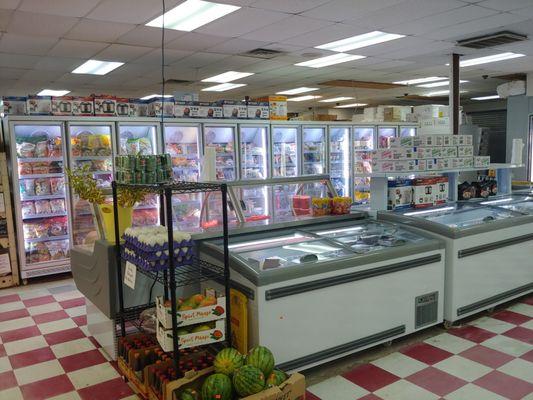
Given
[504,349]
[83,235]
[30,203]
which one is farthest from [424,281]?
[30,203]

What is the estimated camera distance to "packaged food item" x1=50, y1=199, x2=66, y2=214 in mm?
6473

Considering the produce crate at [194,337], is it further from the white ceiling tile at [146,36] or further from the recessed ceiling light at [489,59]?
the recessed ceiling light at [489,59]

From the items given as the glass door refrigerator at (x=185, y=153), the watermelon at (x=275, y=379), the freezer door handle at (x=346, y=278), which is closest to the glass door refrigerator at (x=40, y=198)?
the glass door refrigerator at (x=185, y=153)

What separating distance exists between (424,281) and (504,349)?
0.80 metres

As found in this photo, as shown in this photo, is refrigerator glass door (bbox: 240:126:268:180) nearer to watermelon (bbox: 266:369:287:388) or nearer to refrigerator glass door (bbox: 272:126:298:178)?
refrigerator glass door (bbox: 272:126:298:178)

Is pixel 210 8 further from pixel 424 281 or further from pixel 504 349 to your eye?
pixel 504 349

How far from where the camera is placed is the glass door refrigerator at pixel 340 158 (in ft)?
30.0

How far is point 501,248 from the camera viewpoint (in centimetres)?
453

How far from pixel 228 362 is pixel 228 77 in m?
7.72

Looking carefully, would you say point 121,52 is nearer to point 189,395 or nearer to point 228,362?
point 228,362

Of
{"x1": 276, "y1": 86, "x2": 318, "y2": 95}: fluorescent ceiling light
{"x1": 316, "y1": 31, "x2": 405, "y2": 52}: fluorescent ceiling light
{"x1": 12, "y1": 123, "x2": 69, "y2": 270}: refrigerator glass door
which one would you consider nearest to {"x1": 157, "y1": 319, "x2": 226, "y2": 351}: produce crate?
{"x1": 12, "y1": 123, "x2": 69, "y2": 270}: refrigerator glass door

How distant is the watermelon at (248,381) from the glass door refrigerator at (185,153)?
4.27m

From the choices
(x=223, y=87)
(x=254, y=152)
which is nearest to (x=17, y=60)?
(x=254, y=152)

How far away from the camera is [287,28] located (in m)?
5.85
